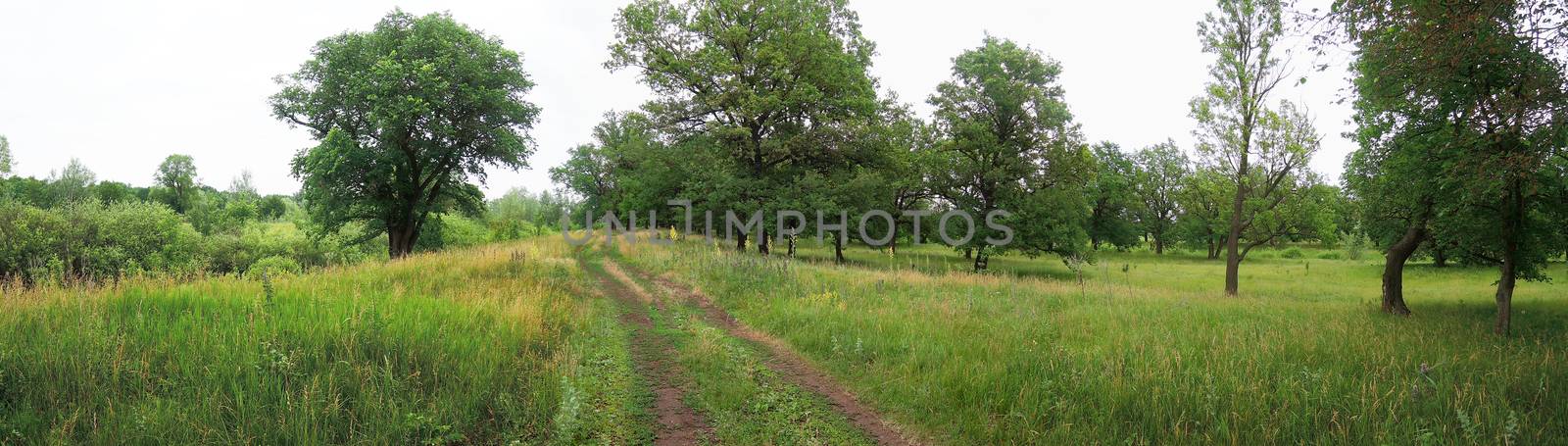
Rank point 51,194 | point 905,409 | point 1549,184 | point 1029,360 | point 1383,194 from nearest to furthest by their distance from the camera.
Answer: point 905,409 < point 1029,360 < point 1549,184 < point 1383,194 < point 51,194

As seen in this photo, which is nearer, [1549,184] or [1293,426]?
[1293,426]

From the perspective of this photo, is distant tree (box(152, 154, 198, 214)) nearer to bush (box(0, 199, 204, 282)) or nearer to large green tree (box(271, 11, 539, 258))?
bush (box(0, 199, 204, 282))

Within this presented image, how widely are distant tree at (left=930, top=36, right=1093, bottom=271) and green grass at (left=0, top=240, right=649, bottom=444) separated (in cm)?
2454

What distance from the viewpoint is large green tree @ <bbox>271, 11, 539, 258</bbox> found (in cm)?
2133

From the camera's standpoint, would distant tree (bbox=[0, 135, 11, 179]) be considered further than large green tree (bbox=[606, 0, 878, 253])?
Yes

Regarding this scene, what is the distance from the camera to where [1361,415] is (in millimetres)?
4207

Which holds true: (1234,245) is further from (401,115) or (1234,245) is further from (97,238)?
(97,238)

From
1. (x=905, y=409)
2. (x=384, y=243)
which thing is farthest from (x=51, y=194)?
(x=905, y=409)

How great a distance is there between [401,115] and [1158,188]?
64173 mm

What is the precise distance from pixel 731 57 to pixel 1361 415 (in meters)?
24.1

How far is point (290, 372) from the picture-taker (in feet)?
14.8

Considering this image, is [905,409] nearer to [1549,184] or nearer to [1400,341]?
[1400,341]

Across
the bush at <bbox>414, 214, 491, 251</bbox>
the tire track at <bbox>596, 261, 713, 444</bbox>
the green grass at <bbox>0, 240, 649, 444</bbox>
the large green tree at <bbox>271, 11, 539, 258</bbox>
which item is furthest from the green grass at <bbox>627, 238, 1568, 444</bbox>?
the bush at <bbox>414, 214, 491, 251</bbox>

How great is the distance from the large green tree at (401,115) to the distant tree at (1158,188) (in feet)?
182
